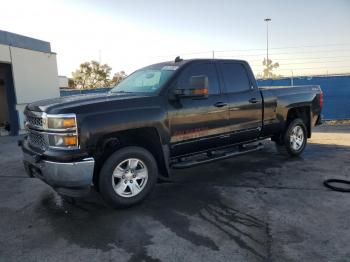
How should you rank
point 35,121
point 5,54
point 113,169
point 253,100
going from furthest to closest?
point 5,54, point 253,100, point 35,121, point 113,169

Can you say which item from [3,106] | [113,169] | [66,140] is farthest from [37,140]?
[3,106]

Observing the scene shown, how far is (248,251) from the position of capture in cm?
347

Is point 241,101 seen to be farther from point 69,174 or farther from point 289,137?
point 69,174

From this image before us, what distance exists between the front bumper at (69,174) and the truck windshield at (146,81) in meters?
1.58

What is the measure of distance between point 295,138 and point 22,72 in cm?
1109

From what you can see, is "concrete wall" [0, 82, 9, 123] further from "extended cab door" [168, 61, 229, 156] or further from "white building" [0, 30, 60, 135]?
"extended cab door" [168, 61, 229, 156]

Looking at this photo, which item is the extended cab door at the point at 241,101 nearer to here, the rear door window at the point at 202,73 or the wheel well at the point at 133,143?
the rear door window at the point at 202,73

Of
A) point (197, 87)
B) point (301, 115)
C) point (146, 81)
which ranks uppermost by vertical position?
point (146, 81)

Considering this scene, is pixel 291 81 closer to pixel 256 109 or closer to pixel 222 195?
pixel 256 109

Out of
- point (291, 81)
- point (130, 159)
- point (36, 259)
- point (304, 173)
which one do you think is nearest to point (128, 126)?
point (130, 159)

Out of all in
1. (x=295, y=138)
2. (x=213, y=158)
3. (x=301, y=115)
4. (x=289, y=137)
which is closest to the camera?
(x=213, y=158)

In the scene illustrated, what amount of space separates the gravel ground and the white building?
7.90 metres

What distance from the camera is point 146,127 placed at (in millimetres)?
4762

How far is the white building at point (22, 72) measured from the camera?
43.6ft
